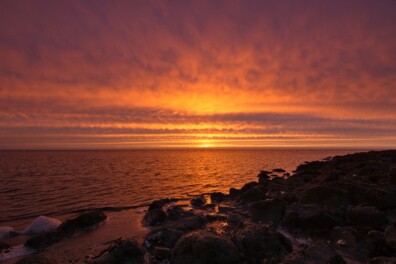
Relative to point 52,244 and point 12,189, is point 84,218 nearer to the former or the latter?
point 52,244

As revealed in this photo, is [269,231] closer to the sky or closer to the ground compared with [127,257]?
closer to the sky

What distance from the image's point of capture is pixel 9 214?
16.3 metres

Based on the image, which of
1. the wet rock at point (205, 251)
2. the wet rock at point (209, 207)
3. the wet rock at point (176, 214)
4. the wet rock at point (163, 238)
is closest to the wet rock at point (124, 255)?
the wet rock at point (205, 251)

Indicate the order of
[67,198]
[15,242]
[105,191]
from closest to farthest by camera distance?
[15,242], [67,198], [105,191]

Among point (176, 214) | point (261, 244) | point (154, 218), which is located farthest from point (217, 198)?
point (261, 244)

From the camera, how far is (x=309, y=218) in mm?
11047

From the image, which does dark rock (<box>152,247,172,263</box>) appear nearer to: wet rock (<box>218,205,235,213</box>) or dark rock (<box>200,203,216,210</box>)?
wet rock (<box>218,205,235,213</box>)

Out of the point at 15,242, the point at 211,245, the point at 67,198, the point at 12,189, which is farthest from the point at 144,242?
the point at 12,189

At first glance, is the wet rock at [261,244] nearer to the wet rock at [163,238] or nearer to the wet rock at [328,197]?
the wet rock at [163,238]

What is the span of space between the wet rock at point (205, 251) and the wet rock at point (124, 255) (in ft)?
3.73

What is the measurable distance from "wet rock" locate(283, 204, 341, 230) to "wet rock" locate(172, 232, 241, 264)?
427 cm

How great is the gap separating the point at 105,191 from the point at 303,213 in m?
18.0

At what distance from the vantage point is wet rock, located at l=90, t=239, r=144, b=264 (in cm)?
827

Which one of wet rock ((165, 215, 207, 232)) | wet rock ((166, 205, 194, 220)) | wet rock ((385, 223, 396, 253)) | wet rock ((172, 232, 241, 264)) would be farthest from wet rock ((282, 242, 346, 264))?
wet rock ((166, 205, 194, 220))
